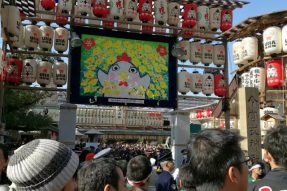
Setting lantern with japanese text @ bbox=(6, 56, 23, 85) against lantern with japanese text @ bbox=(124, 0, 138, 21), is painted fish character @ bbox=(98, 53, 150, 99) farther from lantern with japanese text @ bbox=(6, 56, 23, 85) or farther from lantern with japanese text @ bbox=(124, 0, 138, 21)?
lantern with japanese text @ bbox=(6, 56, 23, 85)

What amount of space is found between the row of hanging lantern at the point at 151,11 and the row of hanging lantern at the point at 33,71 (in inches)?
68.8

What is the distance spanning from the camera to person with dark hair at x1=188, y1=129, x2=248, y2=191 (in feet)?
5.16

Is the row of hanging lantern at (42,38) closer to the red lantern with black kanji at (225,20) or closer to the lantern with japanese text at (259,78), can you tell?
the red lantern with black kanji at (225,20)

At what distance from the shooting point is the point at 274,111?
13.3 m

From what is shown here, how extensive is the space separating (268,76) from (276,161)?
437 inches

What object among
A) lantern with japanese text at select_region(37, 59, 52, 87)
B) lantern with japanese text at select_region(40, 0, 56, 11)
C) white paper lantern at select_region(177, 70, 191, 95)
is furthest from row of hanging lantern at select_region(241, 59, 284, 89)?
lantern with japanese text at select_region(40, 0, 56, 11)

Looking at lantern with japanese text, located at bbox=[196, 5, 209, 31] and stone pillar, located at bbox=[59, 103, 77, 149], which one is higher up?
lantern with japanese text, located at bbox=[196, 5, 209, 31]

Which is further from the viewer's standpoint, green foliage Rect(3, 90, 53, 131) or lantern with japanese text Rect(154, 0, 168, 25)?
green foliage Rect(3, 90, 53, 131)

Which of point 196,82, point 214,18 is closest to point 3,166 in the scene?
point 196,82

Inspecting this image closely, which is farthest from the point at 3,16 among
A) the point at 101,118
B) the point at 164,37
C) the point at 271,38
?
the point at 101,118

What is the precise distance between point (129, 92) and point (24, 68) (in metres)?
3.91

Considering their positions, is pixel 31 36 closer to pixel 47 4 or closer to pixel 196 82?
pixel 47 4

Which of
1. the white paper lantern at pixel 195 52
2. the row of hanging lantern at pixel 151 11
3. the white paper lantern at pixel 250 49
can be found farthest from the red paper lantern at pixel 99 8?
the white paper lantern at pixel 250 49

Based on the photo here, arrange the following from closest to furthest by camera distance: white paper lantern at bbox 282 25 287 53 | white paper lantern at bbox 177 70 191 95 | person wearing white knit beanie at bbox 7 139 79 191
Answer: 1. person wearing white knit beanie at bbox 7 139 79 191
2. white paper lantern at bbox 282 25 287 53
3. white paper lantern at bbox 177 70 191 95
